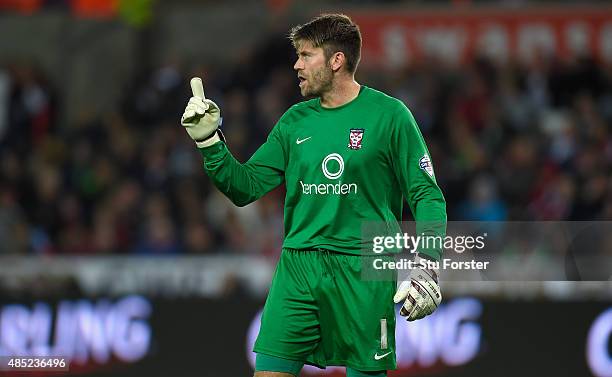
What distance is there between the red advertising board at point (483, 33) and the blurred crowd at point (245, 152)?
54 centimetres

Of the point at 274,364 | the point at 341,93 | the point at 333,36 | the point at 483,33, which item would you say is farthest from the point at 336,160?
the point at 483,33

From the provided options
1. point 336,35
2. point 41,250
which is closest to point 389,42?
point 41,250

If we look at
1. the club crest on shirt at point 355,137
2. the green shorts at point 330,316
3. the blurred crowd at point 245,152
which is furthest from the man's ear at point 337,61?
the blurred crowd at point 245,152

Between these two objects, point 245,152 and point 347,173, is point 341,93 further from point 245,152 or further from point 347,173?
point 245,152

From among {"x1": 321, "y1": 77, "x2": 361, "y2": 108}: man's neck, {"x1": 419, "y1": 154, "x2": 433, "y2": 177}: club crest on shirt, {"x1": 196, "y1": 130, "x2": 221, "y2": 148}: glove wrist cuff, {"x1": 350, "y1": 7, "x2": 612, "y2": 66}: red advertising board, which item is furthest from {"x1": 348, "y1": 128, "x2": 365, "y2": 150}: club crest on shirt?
{"x1": 350, "y1": 7, "x2": 612, "y2": 66}: red advertising board

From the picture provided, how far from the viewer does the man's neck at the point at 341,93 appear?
560 centimetres

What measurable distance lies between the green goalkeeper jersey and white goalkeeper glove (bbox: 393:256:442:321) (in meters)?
0.32

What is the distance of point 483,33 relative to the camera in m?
14.9

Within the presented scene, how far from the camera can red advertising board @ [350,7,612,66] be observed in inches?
579

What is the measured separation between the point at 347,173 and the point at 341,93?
15.2 inches

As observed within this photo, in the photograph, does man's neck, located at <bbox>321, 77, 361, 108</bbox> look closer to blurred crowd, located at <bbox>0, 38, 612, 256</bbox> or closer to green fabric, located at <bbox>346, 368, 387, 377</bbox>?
green fabric, located at <bbox>346, 368, 387, 377</bbox>

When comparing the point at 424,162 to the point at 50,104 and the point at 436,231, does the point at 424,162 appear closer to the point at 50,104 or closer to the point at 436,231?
the point at 436,231

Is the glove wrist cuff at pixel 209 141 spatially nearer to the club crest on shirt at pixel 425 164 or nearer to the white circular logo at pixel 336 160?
the white circular logo at pixel 336 160

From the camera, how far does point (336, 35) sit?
18.1 feet
